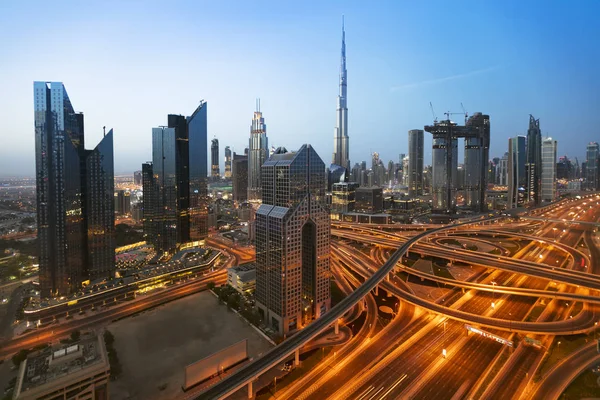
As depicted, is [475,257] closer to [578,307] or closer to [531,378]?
[578,307]

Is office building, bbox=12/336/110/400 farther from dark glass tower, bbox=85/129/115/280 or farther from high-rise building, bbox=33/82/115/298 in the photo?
dark glass tower, bbox=85/129/115/280

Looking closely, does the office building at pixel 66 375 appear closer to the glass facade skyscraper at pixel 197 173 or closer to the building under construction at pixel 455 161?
the glass facade skyscraper at pixel 197 173

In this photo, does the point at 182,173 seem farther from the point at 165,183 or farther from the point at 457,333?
the point at 457,333

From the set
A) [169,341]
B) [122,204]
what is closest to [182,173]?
[169,341]

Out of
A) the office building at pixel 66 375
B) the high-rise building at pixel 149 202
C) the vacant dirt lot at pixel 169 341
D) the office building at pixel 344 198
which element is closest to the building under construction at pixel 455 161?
the office building at pixel 344 198

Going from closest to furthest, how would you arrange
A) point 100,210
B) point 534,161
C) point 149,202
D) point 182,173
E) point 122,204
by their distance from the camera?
point 100,210 → point 149,202 → point 182,173 → point 122,204 → point 534,161

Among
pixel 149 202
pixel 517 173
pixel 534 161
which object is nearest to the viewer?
pixel 149 202

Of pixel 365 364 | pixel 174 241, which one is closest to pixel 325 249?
pixel 365 364
